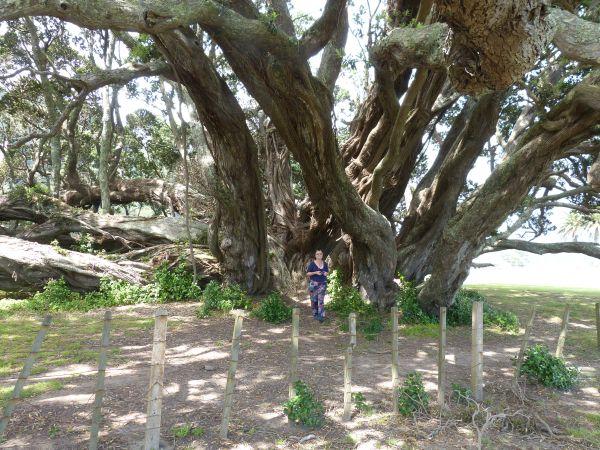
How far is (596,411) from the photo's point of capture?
4.23 metres

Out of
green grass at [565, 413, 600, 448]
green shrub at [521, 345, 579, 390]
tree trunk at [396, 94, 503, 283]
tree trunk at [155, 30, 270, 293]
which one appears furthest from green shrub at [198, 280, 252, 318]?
green grass at [565, 413, 600, 448]

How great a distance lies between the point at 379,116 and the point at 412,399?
21.4 ft

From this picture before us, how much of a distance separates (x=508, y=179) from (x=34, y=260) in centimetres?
972

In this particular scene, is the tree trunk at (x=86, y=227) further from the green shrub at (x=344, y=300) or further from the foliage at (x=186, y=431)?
the foliage at (x=186, y=431)

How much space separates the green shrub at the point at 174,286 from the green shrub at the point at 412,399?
20.9ft

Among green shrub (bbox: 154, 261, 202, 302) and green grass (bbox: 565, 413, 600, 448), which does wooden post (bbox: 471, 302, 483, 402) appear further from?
green shrub (bbox: 154, 261, 202, 302)

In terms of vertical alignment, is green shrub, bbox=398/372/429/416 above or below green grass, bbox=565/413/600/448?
above

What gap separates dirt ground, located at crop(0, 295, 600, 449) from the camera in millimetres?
3377

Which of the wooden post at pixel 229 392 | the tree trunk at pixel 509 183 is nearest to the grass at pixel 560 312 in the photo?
the tree trunk at pixel 509 183

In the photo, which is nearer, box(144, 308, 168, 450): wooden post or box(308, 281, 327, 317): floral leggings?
box(144, 308, 168, 450): wooden post

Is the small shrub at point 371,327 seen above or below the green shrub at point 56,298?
below

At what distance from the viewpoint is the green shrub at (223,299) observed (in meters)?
7.96

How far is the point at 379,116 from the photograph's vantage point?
886 cm

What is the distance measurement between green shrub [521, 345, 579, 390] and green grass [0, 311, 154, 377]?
17.8 ft
